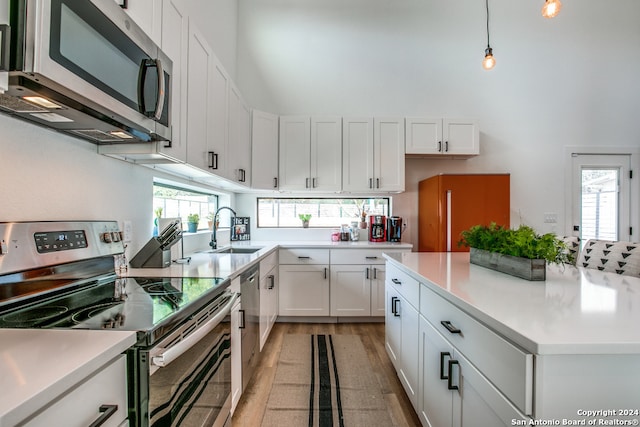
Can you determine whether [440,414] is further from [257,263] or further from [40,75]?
[40,75]

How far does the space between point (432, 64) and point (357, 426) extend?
12.6 feet

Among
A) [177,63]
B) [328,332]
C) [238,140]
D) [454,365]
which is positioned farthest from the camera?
[328,332]

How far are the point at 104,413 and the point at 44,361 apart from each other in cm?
18

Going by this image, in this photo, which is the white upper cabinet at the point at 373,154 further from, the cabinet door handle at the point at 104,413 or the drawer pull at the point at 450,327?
the cabinet door handle at the point at 104,413

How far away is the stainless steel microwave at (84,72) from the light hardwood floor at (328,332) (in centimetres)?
161

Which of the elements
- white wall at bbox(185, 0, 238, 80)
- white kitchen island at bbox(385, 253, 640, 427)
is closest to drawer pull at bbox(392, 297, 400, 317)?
white kitchen island at bbox(385, 253, 640, 427)

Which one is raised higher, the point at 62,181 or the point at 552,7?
the point at 552,7

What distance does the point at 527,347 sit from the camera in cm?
71

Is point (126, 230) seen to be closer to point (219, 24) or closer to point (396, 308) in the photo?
point (396, 308)

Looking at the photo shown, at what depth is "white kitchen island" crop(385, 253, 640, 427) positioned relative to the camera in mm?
705

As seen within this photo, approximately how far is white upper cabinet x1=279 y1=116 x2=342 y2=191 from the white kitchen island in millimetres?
1920

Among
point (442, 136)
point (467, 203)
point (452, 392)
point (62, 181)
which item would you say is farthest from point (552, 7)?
point (62, 181)

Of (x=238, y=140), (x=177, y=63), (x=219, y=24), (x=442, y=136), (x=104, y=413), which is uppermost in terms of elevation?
(x=219, y=24)

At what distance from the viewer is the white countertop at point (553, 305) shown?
0.69m
